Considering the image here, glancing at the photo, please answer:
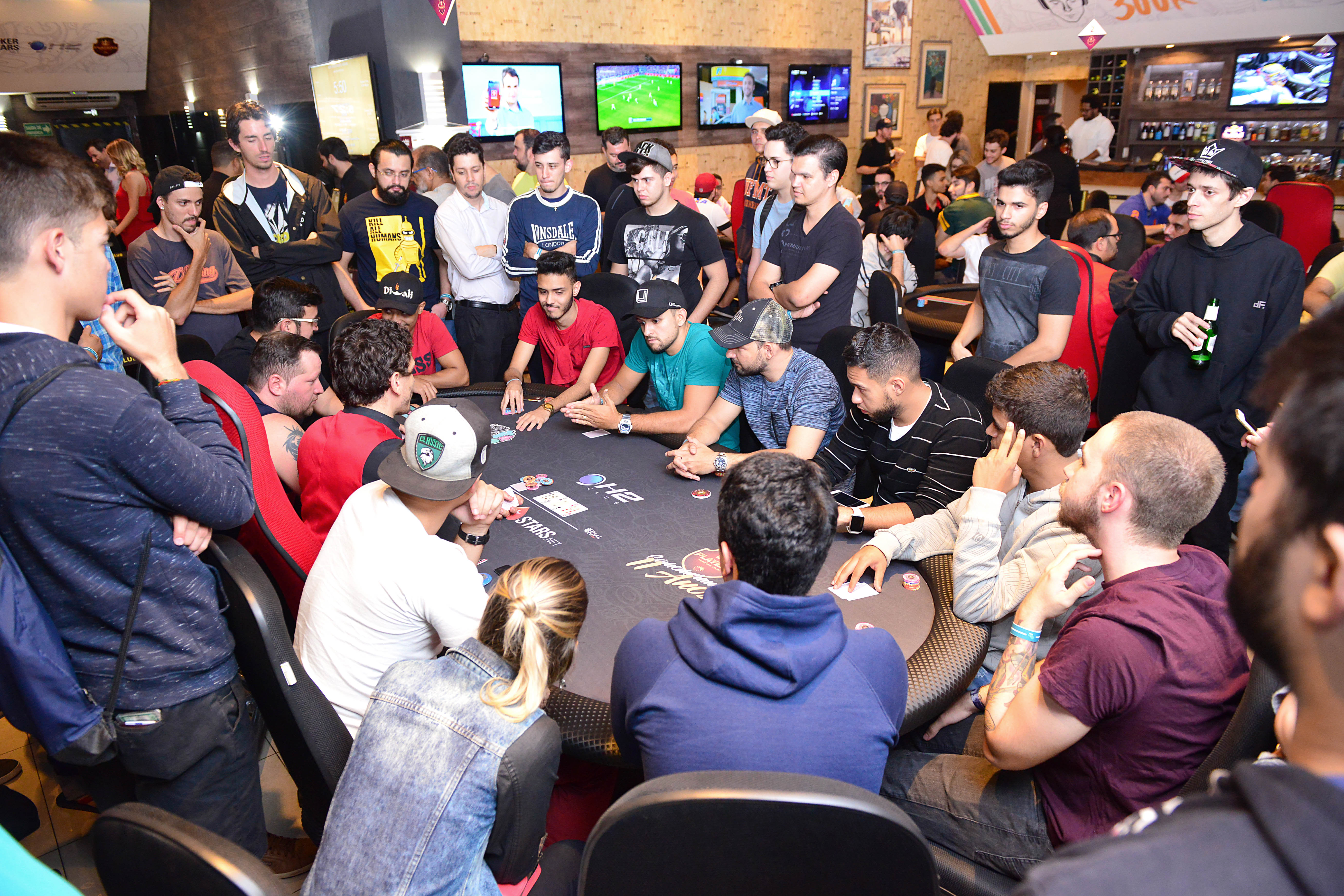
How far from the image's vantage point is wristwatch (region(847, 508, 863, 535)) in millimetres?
2486

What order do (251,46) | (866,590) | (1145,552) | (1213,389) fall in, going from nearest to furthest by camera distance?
(1145,552) < (866,590) < (1213,389) < (251,46)

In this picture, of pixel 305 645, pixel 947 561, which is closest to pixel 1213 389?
pixel 947 561

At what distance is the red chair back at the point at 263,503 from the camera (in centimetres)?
200

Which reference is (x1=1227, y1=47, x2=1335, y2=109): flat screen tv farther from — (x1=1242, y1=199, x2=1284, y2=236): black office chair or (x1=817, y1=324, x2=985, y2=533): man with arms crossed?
(x1=817, y1=324, x2=985, y2=533): man with arms crossed

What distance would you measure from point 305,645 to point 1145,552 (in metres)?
1.85

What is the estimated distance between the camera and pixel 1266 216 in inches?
197

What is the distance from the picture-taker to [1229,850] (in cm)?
62

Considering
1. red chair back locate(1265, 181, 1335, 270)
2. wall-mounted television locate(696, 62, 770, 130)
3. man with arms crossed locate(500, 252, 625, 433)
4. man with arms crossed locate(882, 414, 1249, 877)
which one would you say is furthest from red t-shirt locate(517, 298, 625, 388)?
wall-mounted television locate(696, 62, 770, 130)

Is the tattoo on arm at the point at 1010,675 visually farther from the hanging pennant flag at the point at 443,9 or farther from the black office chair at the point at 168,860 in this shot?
the hanging pennant flag at the point at 443,9

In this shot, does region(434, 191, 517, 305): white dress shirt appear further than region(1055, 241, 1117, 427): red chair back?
Yes

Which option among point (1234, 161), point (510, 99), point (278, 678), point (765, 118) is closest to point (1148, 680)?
point (278, 678)

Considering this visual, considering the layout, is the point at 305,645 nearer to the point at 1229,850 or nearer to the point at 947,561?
the point at 947,561

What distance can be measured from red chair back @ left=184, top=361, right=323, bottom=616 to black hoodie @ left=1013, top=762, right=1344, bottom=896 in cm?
178

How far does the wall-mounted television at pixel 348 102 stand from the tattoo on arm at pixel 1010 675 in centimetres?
767
